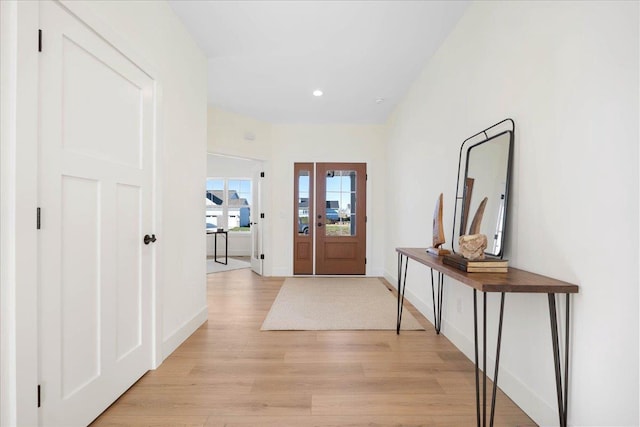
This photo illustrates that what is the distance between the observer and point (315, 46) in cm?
287

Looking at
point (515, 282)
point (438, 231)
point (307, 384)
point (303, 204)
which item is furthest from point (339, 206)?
point (515, 282)

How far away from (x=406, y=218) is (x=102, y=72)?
3.33 meters

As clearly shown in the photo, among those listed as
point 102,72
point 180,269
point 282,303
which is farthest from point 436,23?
point 282,303

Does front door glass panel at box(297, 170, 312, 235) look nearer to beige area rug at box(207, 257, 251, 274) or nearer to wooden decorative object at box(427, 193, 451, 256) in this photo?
beige area rug at box(207, 257, 251, 274)

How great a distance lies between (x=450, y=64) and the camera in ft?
8.69

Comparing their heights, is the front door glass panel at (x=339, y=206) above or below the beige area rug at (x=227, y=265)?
above

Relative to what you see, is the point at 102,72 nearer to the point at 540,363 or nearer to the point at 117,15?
the point at 117,15

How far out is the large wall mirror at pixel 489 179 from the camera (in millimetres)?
1822

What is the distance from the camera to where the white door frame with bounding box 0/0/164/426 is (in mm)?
1151

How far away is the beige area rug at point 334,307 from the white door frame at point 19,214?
181cm

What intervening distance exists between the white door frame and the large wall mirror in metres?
2.32

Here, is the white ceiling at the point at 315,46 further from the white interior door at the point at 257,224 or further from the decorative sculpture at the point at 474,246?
the decorative sculpture at the point at 474,246

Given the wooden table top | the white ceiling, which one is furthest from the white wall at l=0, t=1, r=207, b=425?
the wooden table top

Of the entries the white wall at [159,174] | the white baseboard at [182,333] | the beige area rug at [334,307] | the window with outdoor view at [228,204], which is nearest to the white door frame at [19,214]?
the white wall at [159,174]
